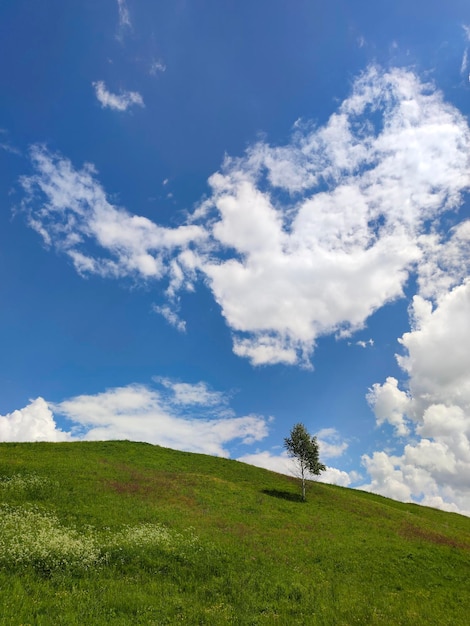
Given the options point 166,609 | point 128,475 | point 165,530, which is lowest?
point 166,609

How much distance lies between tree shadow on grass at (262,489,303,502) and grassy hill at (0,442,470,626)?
1.48 meters

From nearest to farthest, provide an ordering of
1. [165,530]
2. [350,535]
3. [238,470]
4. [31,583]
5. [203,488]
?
[31,583] < [165,530] < [350,535] < [203,488] < [238,470]

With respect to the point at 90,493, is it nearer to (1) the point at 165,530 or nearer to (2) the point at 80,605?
(1) the point at 165,530

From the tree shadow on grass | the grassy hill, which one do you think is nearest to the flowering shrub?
the grassy hill

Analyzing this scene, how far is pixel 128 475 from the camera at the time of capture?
48.9m

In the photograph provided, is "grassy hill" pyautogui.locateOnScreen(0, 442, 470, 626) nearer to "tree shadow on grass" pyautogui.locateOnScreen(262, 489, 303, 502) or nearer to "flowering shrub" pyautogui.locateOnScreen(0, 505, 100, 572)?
"flowering shrub" pyautogui.locateOnScreen(0, 505, 100, 572)

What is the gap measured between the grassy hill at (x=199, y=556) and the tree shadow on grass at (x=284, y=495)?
4.86 feet

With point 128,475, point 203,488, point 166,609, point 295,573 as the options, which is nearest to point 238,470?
point 203,488

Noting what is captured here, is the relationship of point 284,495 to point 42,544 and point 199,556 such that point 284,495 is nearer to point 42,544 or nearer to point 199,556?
point 199,556

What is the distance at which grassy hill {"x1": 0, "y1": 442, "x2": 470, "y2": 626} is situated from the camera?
1945 cm

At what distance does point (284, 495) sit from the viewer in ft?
178

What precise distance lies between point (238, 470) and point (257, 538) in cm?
3382

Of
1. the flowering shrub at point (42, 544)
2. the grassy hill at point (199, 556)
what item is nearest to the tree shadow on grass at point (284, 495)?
the grassy hill at point (199, 556)

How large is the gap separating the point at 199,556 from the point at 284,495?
30.2 metres
